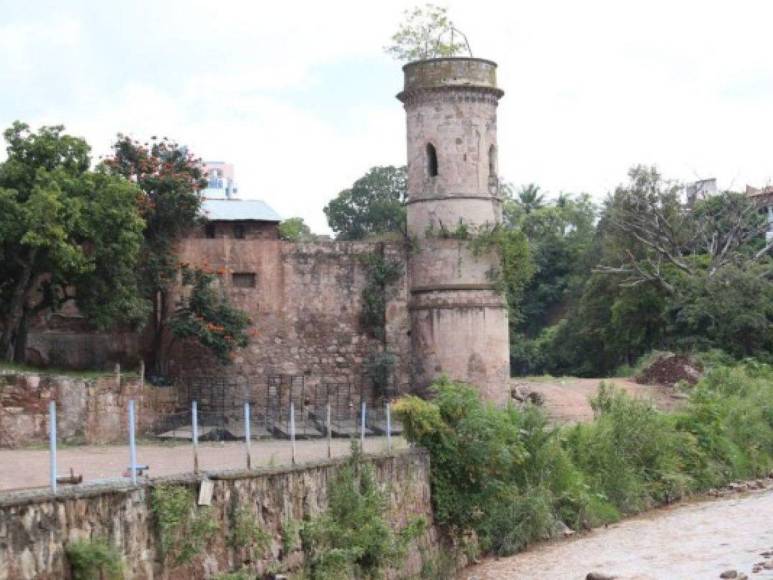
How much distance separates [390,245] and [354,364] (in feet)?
9.17

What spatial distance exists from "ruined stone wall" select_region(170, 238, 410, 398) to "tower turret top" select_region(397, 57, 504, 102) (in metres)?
3.64

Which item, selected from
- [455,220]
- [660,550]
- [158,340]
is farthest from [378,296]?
[660,550]

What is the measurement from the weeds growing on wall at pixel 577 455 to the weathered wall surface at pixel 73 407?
20.5 feet

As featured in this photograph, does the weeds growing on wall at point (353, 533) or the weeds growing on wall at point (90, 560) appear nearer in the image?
the weeds growing on wall at point (90, 560)

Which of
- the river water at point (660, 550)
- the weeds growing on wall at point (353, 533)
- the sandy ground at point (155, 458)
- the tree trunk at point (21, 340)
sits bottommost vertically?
the river water at point (660, 550)

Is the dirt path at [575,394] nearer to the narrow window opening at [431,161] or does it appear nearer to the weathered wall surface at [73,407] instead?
the narrow window opening at [431,161]

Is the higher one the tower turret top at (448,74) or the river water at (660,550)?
the tower turret top at (448,74)

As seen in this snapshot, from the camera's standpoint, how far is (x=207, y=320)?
3150 centimetres

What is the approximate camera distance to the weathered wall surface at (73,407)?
25188 millimetres

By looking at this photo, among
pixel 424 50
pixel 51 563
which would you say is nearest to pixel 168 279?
pixel 424 50

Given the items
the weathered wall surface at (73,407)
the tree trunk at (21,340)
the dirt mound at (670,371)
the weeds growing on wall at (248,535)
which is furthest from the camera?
the dirt mound at (670,371)

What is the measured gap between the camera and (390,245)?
111ft

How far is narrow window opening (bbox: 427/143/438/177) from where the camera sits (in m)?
33.2

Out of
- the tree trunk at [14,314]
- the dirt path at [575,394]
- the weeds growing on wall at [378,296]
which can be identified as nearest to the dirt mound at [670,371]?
the dirt path at [575,394]
